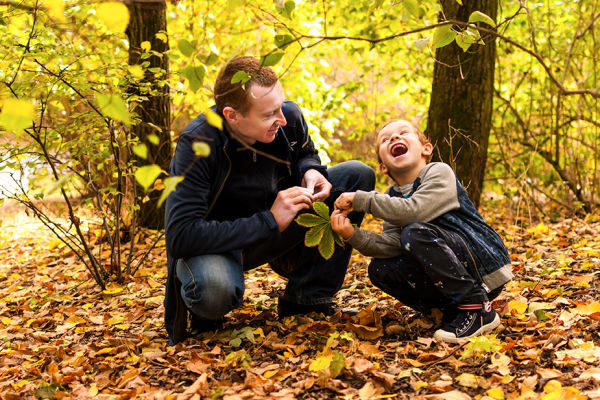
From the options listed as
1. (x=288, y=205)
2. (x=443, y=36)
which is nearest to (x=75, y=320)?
(x=288, y=205)

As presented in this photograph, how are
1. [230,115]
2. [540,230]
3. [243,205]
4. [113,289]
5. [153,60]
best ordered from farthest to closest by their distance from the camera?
1. [153,60]
2. [540,230]
3. [113,289]
4. [243,205]
5. [230,115]

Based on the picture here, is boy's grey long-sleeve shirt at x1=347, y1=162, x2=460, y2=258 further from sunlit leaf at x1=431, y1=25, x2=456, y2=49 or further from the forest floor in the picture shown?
sunlit leaf at x1=431, y1=25, x2=456, y2=49

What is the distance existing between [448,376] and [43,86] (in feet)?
8.74

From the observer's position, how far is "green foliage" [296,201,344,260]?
7.80ft

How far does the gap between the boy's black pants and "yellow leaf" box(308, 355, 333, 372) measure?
0.58 metres

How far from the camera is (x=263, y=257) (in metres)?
2.70

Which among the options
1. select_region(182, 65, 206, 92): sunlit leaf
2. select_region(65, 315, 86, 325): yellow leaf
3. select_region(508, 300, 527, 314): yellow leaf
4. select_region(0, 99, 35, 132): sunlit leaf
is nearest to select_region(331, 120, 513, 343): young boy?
select_region(508, 300, 527, 314): yellow leaf

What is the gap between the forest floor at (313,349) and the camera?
6.13 feet

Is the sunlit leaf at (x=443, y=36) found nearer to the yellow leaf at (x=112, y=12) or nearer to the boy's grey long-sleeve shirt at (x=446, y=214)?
the boy's grey long-sleeve shirt at (x=446, y=214)

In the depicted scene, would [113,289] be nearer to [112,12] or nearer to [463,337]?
[463,337]

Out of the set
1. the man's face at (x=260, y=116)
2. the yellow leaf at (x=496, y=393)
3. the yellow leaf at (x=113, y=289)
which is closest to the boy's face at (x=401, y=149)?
the man's face at (x=260, y=116)

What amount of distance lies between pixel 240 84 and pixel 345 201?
0.72 m

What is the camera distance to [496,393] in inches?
67.8

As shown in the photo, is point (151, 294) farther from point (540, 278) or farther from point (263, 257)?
point (540, 278)
